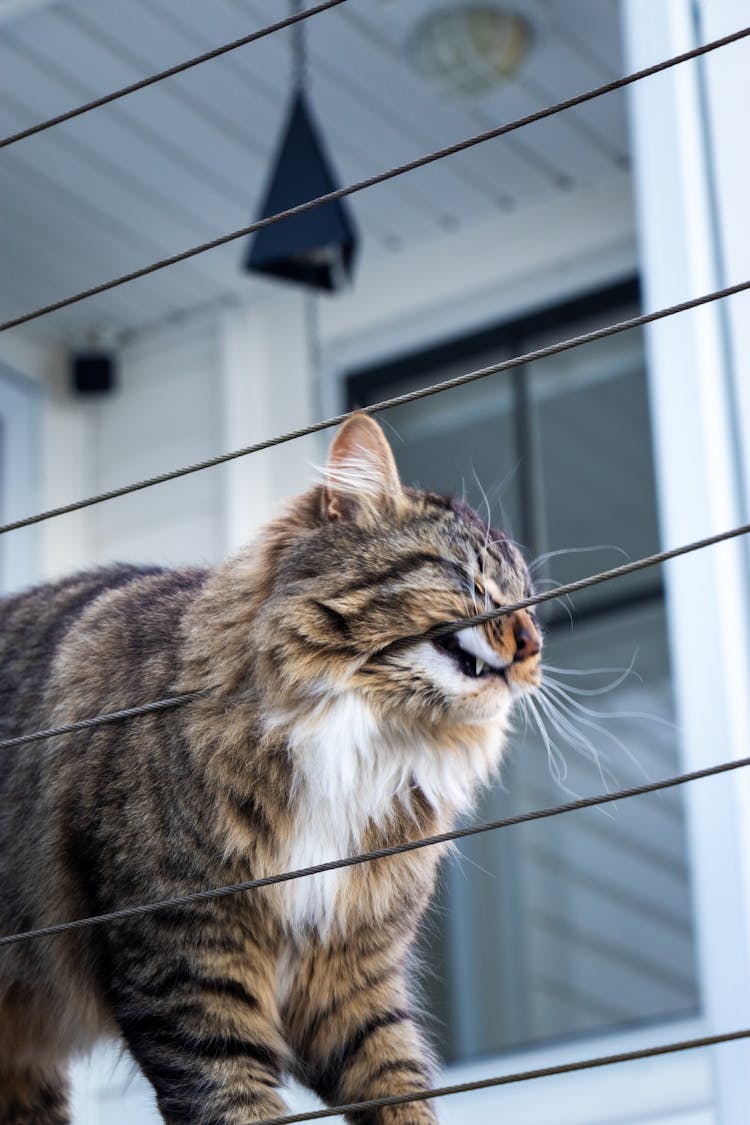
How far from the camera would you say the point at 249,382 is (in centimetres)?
477

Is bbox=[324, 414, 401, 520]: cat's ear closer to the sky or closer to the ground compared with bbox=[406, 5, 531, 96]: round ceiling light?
closer to the ground

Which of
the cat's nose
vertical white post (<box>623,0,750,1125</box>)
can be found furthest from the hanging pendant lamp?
the cat's nose

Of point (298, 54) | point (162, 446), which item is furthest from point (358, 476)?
point (162, 446)

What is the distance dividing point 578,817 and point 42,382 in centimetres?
249

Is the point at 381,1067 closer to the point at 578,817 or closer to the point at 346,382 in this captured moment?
the point at 346,382

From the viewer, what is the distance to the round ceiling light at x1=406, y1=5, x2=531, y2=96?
3.74 metres

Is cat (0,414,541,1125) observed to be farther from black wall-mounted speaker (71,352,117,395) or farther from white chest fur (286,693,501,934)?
black wall-mounted speaker (71,352,117,395)

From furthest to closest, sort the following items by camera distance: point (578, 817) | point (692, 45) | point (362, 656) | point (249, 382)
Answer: point (578, 817) → point (249, 382) → point (692, 45) → point (362, 656)

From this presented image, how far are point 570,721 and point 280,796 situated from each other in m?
3.16

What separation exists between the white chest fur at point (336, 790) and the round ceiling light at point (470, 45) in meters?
2.38

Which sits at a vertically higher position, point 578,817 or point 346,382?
point 346,382

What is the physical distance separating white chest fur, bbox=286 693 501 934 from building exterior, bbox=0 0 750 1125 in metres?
0.36

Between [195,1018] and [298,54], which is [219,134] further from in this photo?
[195,1018]

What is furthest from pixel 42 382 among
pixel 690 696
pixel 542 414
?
pixel 690 696
